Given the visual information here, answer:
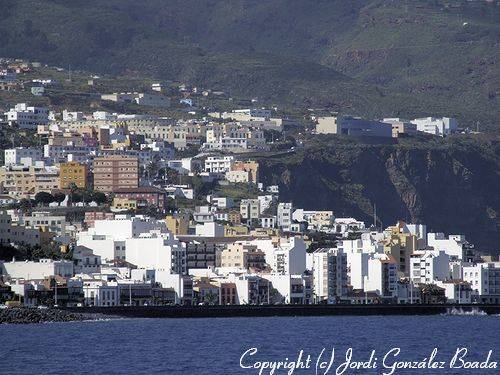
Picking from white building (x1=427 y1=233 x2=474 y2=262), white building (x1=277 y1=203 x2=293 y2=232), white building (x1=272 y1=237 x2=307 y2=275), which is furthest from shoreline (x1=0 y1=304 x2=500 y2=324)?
white building (x1=277 y1=203 x2=293 y2=232)

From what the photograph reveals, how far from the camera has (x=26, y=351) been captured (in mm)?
89438

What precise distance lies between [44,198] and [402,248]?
32378mm

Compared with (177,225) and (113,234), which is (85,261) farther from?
(177,225)

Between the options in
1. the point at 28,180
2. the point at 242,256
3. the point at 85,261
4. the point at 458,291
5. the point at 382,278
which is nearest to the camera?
the point at 85,261

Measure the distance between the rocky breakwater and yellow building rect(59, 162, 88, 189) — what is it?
188 feet

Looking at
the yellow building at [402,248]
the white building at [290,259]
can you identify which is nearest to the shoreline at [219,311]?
the white building at [290,259]

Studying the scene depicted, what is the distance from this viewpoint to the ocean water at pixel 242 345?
81.6 meters

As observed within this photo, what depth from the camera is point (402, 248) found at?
14562cm

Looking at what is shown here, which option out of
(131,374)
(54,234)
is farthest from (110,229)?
(131,374)

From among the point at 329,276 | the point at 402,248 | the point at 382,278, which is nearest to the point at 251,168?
A: the point at 402,248

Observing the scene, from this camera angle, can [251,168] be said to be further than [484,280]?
Yes

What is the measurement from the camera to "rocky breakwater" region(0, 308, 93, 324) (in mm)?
111688

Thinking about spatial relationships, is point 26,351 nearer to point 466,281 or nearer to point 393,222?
point 466,281

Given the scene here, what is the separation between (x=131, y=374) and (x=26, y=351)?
1174 centimetres
